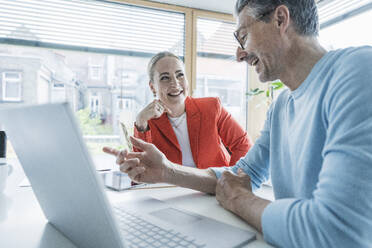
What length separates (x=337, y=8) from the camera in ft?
9.55

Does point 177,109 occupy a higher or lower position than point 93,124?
higher

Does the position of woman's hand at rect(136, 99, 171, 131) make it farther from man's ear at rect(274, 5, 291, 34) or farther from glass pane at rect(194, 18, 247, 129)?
glass pane at rect(194, 18, 247, 129)

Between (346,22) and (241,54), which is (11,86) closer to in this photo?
(241,54)

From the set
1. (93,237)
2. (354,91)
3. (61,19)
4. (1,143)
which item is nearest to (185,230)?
(93,237)

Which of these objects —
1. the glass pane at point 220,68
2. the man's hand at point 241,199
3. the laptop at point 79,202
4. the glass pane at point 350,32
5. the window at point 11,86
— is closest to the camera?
the laptop at point 79,202

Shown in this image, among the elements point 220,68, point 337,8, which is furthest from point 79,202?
point 220,68

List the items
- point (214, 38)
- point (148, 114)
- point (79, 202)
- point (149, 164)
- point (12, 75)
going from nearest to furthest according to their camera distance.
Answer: point (79, 202), point (149, 164), point (148, 114), point (12, 75), point (214, 38)

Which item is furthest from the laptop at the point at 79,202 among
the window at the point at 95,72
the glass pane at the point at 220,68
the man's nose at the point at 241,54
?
the glass pane at the point at 220,68

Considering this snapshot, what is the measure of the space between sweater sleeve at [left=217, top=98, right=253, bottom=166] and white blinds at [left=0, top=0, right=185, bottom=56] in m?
1.73

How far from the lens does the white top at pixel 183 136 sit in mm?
1832

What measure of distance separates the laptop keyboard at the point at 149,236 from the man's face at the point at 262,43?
618mm

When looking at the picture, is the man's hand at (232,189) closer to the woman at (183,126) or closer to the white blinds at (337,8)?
the woman at (183,126)

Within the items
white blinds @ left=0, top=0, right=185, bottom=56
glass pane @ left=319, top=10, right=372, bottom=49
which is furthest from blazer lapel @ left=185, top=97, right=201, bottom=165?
white blinds @ left=0, top=0, right=185, bottom=56

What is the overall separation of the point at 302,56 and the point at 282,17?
137 millimetres
